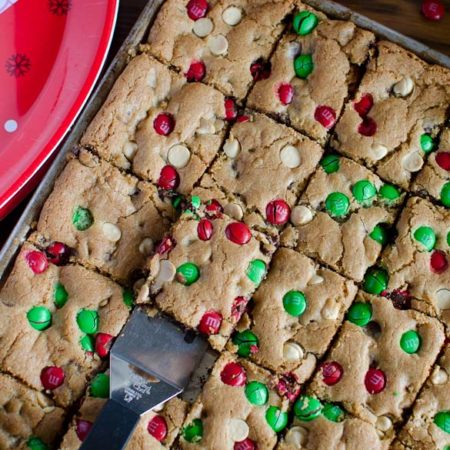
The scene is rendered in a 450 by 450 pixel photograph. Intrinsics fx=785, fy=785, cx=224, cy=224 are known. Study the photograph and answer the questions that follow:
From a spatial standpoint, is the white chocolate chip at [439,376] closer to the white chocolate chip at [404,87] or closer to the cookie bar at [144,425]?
the cookie bar at [144,425]

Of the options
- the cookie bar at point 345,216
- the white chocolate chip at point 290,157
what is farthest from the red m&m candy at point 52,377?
the white chocolate chip at point 290,157

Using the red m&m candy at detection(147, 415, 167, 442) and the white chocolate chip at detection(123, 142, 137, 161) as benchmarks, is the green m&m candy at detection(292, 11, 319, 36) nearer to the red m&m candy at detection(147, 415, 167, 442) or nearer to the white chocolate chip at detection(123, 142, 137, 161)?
the white chocolate chip at detection(123, 142, 137, 161)

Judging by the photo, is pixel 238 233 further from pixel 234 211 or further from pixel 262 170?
pixel 262 170

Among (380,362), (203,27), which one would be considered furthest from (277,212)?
(203,27)

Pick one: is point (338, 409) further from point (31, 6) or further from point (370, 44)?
point (31, 6)

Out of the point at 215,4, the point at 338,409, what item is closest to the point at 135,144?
the point at 215,4

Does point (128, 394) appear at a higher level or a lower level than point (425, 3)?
lower

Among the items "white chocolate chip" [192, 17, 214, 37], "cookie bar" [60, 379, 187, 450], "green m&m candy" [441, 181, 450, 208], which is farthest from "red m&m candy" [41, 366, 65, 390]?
"green m&m candy" [441, 181, 450, 208]
